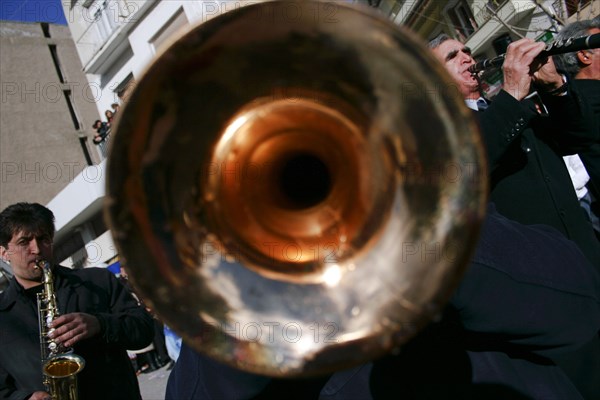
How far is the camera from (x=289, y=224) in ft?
4.48

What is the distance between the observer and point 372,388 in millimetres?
1462

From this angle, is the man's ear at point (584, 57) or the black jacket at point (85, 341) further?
the man's ear at point (584, 57)

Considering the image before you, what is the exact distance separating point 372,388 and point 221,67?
3.14 feet

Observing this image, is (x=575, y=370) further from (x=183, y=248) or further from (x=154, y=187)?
(x=154, y=187)

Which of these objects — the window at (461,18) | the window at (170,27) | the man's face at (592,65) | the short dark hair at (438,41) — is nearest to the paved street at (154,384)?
the short dark hair at (438,41)

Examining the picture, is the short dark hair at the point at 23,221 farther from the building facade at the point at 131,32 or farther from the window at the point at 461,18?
the window at the point at 461,18

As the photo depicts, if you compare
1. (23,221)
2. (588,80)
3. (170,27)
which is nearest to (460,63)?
(588,80)

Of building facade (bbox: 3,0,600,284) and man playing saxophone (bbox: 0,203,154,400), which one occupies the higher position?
building facade (bbox: 3,0,600,284)

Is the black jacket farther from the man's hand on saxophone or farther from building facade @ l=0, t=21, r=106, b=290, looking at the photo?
building facade @ l=0, t=21, r=106, b=290

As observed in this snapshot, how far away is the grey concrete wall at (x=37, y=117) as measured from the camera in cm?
2282

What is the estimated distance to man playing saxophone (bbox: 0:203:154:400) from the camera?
241cm

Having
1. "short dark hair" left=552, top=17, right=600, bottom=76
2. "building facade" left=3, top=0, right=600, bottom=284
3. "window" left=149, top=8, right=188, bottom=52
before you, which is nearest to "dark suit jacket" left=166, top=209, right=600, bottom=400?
"short dark hair" left=552, top=17, right=600, bottom=76

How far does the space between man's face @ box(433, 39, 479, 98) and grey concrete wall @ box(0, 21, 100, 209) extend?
21964mm

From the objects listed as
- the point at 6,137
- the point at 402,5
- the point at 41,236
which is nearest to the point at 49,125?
the point at 6,137
